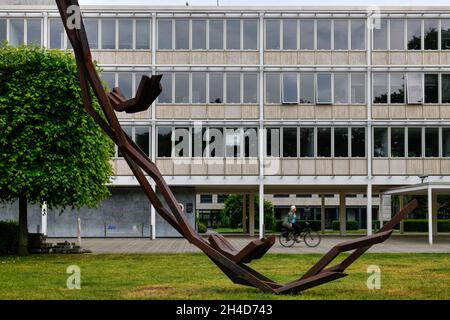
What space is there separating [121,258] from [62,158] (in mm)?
3623

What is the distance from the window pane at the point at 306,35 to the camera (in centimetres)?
4281

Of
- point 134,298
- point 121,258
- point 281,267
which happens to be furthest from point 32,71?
point 134,298

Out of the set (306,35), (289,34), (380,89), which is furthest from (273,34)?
(380,89)

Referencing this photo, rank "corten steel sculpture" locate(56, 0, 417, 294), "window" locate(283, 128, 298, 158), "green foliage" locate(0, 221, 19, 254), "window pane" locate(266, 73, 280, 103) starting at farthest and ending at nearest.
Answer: "window pane" locate(266, 73, 280, 103) < "window" locate(283, 128, 298, 158) < "green foliage" locate(0, 221, 19, 254) < "corten steel sculpture" locate(56, 0, 417, 294)

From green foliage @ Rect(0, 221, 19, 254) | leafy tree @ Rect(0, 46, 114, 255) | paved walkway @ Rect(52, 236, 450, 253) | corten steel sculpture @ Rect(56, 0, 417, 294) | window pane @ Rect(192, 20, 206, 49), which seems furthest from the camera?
window pane @ Rect(192, 20, 206, 49)

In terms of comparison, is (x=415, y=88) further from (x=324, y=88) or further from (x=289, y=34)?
(x=289, y=34)

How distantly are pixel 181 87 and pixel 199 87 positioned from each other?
0.98m

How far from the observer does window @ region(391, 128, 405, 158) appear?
42219mm

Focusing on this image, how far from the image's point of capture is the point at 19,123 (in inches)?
955

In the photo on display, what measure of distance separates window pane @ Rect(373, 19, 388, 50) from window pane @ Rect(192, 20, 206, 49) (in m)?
9.32

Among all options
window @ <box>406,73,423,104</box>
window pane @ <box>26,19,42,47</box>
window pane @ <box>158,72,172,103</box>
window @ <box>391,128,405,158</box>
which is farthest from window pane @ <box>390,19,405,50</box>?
window pane @ <box>26,19,42,47</box>

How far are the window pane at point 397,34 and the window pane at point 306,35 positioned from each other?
4347 mm

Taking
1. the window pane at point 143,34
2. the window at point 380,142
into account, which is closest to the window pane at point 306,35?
the window at point 380,142

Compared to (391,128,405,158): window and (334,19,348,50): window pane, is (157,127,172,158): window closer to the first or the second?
(334,19,348,50): window pane
